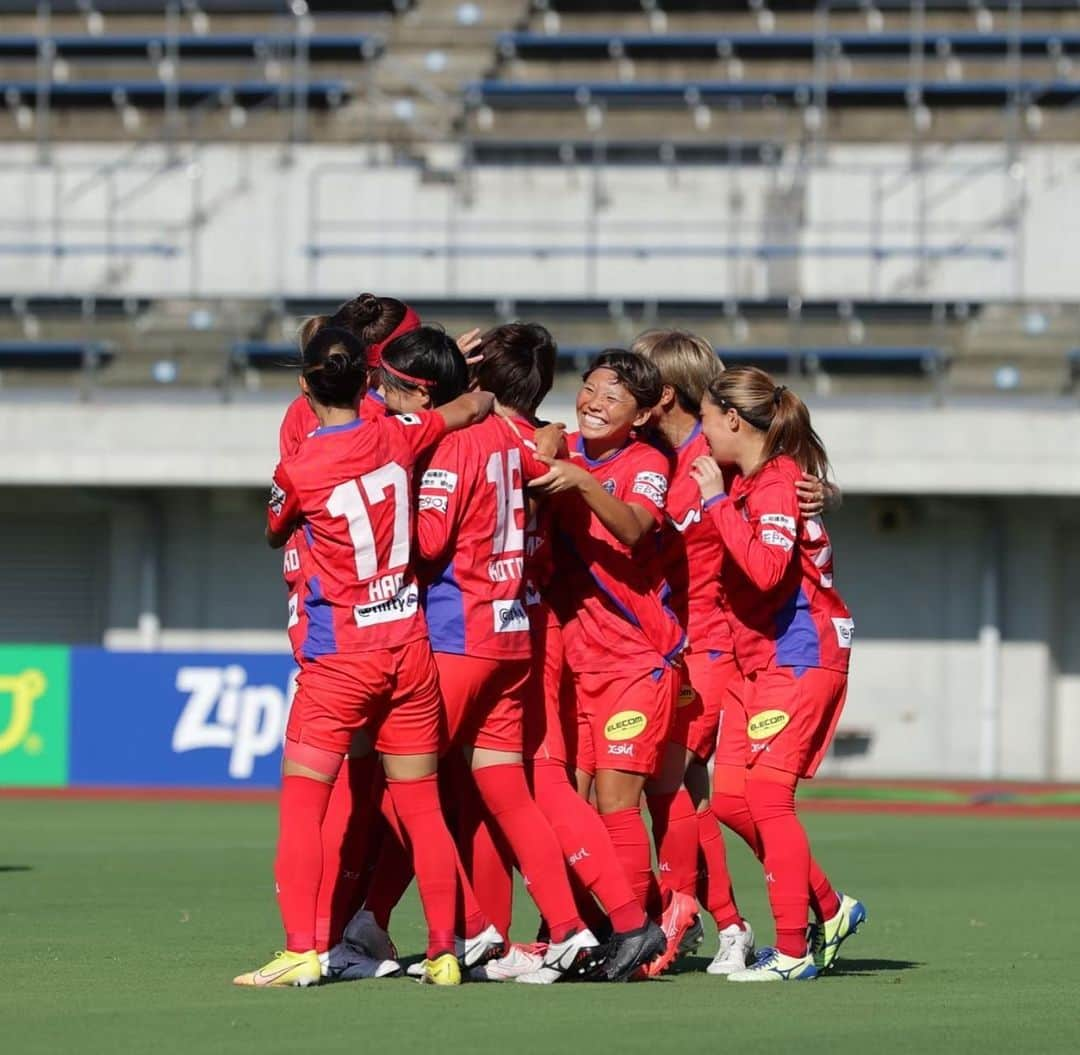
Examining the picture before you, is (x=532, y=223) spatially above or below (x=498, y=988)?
above

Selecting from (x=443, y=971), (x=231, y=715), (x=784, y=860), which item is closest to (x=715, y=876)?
(x=784, y=860)

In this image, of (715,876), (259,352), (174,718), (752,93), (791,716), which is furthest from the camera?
(752,93)

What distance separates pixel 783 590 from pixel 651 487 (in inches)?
19.8

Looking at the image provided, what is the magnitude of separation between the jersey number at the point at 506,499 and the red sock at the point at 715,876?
1.26m

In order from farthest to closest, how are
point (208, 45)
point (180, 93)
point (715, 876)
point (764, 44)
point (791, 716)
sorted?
point (208, 45) → point (180, 93) → point (764, 44) → point (715, 876) → point (791, 716)

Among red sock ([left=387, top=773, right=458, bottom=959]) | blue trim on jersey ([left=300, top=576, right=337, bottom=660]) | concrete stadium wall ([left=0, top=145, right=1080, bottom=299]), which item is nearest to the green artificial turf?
red sock ([left=387, top=773, right=458, bottom=959])

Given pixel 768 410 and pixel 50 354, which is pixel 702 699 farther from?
pixel 50 354

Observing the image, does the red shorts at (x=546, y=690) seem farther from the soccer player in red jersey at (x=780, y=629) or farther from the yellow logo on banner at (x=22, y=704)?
the yellow logo on banner at (x=22, y=704)

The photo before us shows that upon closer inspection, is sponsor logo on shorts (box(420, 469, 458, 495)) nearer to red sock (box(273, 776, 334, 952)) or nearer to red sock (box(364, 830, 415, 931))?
red sock (box(273, 776, 334, 952))

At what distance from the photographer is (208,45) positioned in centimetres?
2486

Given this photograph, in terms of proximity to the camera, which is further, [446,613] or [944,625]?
[944,625]

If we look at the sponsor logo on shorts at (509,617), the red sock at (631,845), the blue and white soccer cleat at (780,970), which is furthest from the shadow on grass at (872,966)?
→ the sponsor logo on shorts at (509,617)

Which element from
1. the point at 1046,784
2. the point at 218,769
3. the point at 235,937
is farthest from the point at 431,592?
the point at 1046,784

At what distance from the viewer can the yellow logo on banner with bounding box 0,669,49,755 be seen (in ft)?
56.5
